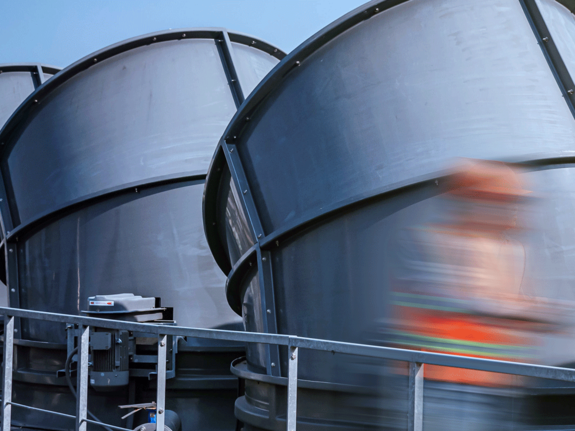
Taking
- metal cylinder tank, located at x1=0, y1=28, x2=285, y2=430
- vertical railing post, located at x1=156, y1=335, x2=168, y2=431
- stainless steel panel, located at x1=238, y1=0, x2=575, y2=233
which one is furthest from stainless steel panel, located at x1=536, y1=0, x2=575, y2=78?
metal cylinder tank, located at x1=0, y1=28, x2=285, y2=430

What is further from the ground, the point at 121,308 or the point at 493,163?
the point at 493,163

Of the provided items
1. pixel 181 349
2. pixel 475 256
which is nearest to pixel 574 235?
pixel 475 256

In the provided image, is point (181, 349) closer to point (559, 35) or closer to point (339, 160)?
point (339, 160)

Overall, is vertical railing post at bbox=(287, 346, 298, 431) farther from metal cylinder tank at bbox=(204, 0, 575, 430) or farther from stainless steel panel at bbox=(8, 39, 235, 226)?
stainless steel panel at bbox=(8, 39, 235, 226)

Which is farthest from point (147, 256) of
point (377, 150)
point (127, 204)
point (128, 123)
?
point (377, 150)

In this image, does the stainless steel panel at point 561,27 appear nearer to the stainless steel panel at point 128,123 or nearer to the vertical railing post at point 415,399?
the vertical railing post at point 415,399

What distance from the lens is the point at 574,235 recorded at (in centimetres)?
296

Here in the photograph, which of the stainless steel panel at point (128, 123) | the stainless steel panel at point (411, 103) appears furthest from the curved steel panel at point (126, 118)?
the stainless steel panel at point (411, 103)

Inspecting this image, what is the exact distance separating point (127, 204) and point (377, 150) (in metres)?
2.80

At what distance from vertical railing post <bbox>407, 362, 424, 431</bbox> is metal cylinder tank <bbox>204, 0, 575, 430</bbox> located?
28.6 inches

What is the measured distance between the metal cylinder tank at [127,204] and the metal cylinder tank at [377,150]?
1645 mm

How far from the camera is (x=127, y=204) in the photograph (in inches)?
210

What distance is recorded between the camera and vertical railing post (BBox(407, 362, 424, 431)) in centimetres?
220

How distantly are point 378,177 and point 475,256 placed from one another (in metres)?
0.65
